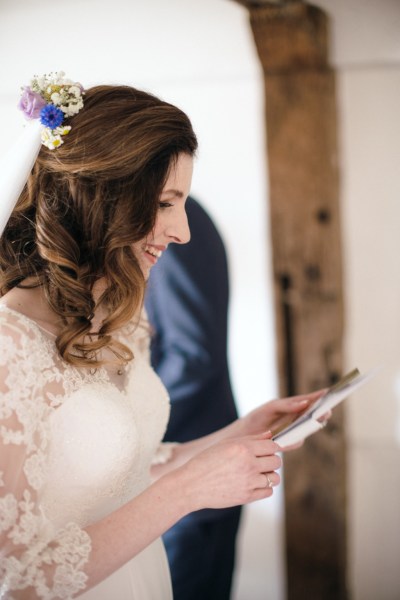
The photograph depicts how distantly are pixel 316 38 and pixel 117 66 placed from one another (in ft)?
2.92

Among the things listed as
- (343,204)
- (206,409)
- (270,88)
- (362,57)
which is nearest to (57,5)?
(270,88)

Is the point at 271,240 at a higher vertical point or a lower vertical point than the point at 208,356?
higher

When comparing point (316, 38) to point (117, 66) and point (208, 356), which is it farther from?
point (208, 356)

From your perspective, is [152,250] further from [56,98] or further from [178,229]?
[56,98]

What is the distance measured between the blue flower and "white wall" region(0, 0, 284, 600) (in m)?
1.50

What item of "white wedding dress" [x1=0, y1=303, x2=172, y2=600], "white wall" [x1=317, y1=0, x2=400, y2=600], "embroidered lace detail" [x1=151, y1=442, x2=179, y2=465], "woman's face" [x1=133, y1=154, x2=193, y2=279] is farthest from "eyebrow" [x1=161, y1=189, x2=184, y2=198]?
Result: "white wall" [x1=317, y1=0, x2=400, y2=600]

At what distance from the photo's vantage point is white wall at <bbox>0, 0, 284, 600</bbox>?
2607 mm

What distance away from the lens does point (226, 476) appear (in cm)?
119

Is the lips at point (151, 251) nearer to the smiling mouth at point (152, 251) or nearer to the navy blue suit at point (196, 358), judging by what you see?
the smiling mouth at point (152, 251)

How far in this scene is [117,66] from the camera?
9.03 ft

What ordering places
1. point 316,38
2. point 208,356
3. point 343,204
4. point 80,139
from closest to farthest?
point 80,139 < point 208,356 < point 316,38 < point 343,204

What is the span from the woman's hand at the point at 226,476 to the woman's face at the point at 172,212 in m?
0.46

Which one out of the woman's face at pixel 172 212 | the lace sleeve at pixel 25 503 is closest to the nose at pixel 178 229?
the woman's face at pixel 172 212

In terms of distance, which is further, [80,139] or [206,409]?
[206,409]
